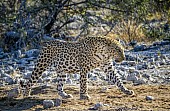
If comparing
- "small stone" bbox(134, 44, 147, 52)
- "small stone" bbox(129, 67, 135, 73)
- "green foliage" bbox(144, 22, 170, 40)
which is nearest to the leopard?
"small stone" bbox(129, 67, 135, 73)

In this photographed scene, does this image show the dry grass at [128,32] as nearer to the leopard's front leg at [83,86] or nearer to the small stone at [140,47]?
the small stone at [140,47]

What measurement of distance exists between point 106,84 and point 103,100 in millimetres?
1677

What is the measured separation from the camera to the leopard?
862cm

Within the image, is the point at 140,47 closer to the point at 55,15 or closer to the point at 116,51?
the point at 55,15

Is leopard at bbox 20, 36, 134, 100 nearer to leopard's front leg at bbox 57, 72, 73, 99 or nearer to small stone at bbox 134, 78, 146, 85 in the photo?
leopard's front leg at bbox 57, 72, 73, 99

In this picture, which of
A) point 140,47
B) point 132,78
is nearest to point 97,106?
point 132,78

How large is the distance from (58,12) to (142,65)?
461 cm

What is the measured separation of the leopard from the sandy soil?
21 cm

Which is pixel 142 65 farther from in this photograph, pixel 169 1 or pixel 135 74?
pixel 169 1

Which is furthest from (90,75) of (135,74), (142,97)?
(142,97)

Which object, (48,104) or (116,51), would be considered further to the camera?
(116,51)

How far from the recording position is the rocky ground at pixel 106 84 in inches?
315

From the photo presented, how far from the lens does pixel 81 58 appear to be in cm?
867

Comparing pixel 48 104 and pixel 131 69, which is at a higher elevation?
pixel 131 69
